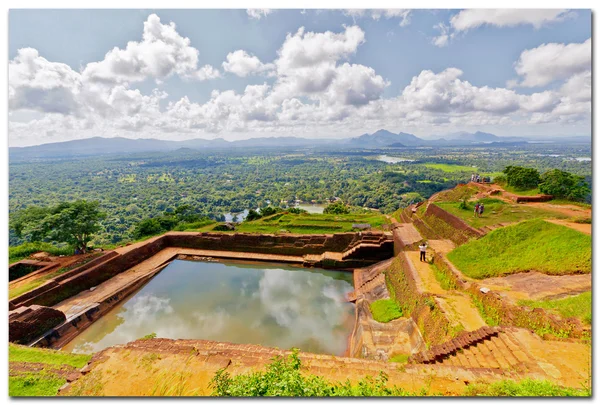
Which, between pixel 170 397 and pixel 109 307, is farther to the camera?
pixel 109 307

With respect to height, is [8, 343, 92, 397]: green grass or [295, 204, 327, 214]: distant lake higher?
[8, 343, 92, 397]: green grass

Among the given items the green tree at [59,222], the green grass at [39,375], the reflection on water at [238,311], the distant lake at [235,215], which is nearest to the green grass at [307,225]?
the reflection on water at [238,311]

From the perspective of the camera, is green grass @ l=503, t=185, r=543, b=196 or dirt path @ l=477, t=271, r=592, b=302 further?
green grass @ l=503, t=185, r=543, b=196

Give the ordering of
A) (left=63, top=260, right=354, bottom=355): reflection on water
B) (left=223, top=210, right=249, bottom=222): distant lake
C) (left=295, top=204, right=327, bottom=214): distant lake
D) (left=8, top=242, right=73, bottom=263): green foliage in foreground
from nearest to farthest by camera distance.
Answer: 1. (left=63, top=260, right=354, bottom=355): reflection on water
2. (left=8, top=242, right=73, bottom=263): green foliage in foreground
3. (left=223, top=210, right=249, bottom=222): distant lake
4. (left=295, top=204, right=327, bottom=214): distant lake

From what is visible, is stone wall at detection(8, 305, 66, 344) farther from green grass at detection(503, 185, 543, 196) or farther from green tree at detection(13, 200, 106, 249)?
green grass at detection(503, 185, 543, 196)

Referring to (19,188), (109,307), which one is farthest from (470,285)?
(19,188)

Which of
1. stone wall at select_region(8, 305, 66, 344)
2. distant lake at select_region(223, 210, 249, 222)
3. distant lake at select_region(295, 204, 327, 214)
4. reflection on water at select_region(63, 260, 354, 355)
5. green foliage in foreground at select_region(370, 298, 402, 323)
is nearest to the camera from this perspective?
stone wall at select_region(8, 305, 66, 344)

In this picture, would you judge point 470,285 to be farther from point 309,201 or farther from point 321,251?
point 309,201

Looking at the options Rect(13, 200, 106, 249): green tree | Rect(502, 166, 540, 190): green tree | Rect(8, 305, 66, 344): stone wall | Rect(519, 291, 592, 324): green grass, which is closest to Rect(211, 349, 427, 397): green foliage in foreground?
Rect(519, 291, 592, 324): green grass
